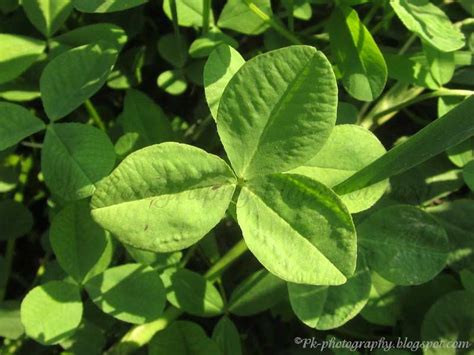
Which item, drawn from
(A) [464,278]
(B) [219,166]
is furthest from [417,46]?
(B) [219,166]

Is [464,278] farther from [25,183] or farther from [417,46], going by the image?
[25,183]

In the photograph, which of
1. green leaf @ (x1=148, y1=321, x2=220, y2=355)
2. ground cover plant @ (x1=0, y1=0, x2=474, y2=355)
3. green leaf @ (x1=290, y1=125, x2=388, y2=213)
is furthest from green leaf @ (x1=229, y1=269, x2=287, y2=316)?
green leaf @ (x1=290, y1=125, x2=388, y2=213)

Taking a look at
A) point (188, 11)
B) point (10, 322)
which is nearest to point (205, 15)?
point (188, 11)

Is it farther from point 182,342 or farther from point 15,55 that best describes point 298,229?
point 15,55

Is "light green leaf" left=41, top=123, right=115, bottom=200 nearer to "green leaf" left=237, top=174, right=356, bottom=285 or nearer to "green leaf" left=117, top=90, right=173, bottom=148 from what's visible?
"green leaf" left=117, top=90, right=173, bottom=148

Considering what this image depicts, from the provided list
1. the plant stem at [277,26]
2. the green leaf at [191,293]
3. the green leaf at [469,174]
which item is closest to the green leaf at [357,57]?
the plant stem at [277,26]

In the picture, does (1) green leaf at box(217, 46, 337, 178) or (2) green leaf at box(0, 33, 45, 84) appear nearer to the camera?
(1) green leaf at box(217, 46, 337, 178)
